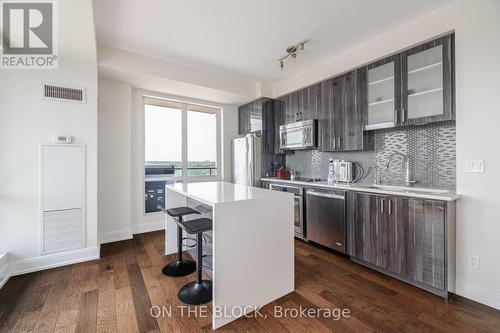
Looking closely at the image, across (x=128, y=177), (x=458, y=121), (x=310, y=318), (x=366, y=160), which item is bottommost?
(x=310, y=318)

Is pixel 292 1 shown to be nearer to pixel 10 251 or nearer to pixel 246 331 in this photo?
pixel 246 331

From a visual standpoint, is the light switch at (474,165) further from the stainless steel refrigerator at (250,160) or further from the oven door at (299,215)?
the stainless steel refrigerator at (250,160)

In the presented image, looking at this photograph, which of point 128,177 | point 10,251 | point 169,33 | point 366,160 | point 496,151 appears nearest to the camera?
point 496,151

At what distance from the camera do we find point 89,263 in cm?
274

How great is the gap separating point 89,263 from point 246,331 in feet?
7.46

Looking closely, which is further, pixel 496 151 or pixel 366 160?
pixel 366 160

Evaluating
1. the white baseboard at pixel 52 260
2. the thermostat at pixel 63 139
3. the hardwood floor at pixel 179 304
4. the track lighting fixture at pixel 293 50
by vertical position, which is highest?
the track lighting fixture at pixel 293 50

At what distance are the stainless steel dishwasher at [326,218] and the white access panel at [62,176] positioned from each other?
3112mm

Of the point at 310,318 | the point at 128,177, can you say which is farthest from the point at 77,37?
the point at 310,318

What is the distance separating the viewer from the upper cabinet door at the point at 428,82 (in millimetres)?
2160

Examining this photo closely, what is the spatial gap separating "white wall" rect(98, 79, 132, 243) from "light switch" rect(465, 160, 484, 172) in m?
4.37

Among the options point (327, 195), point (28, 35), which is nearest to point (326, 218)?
point (327, 195)

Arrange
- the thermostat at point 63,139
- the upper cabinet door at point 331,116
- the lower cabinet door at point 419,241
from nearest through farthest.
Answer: the lower cabinet door at point 419,241 → the thermostat at point 63,139 → the upper cabinet door at point 331,116

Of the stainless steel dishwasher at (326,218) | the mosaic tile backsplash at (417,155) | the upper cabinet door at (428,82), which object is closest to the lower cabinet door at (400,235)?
the stainless steel dishwasher at (326,218)
